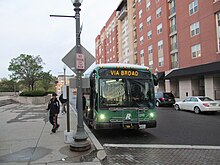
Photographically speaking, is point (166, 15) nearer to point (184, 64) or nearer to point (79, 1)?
point (184, 64)

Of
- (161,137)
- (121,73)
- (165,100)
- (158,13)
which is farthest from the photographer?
(158,13)

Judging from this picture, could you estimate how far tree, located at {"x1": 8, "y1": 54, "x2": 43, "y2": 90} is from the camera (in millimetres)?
42916

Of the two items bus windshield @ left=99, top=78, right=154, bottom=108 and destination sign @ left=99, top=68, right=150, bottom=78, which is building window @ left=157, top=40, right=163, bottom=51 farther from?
bus windshield @ left=99, top=78, right=154, bottom=108

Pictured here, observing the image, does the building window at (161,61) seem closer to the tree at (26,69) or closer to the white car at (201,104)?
the white car at (201,104)

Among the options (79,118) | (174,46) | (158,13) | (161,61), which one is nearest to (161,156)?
(79,118)

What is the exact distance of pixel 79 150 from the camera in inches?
234

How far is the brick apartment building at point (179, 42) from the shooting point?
73.0ft

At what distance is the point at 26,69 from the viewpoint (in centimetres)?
4378

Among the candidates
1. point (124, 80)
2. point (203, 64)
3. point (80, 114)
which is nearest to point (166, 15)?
point (203, 64)

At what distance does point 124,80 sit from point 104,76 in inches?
31.4

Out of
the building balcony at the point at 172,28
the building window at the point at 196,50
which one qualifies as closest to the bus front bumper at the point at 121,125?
the building window at the point at 196,50

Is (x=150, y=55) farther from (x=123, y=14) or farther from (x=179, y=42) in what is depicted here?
(x=123, y=14)

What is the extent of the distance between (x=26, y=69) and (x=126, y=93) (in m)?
40.6

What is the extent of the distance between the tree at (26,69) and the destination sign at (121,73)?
38.4m
